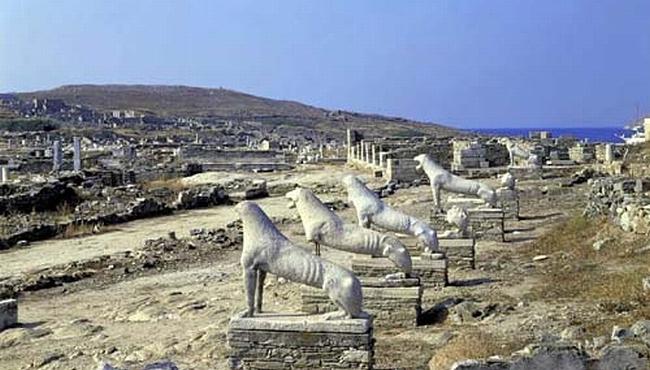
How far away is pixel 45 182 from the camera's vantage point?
31.5 metres

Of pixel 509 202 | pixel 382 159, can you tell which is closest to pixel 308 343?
pixel 509 202

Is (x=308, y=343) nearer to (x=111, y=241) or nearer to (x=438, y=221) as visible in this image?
(x=438, y=221)

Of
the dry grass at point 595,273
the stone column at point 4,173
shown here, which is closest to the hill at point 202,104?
the stone column at point 4,173

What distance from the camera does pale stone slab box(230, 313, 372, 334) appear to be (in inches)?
363

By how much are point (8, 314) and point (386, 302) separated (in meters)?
5.42

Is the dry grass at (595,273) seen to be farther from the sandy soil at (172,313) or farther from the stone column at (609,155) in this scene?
the stone column at (609,155)

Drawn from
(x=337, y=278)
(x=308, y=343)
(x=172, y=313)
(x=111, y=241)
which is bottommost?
(x=172, y=313)

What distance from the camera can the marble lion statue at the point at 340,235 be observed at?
11.8 metres

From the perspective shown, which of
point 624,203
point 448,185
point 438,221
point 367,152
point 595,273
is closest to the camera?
point 595,273

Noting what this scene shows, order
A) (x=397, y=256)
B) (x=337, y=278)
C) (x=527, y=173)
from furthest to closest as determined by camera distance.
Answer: (x=527, y=173) < (x=397, y=256) < (x=337, y=278)

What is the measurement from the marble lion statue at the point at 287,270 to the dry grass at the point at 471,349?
87 centimetres

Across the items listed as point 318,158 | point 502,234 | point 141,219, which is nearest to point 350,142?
point 318,158

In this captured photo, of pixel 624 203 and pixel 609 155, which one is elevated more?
pixel 609 155

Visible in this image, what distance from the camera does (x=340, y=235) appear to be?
11.8 m
